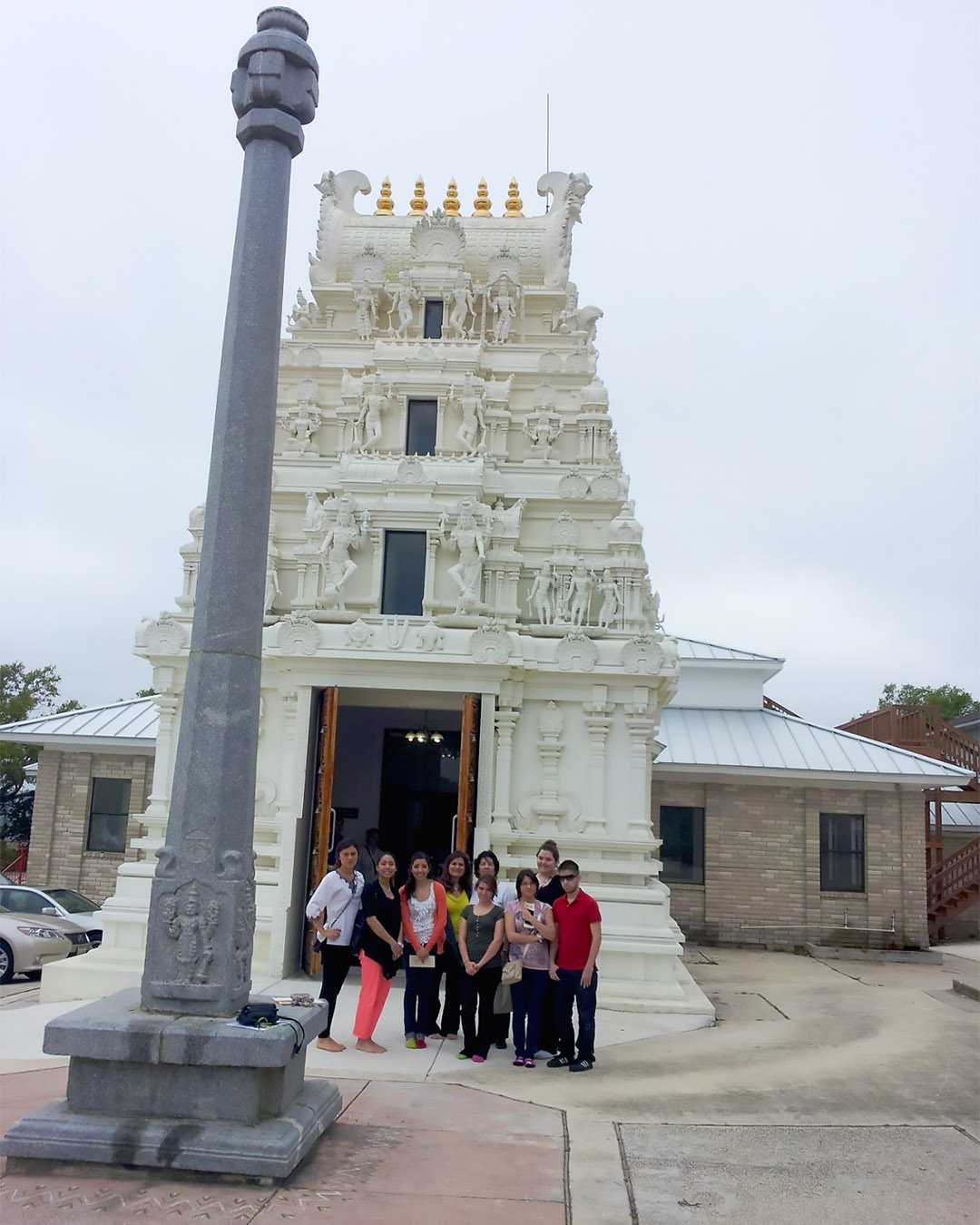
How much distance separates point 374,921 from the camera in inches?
321

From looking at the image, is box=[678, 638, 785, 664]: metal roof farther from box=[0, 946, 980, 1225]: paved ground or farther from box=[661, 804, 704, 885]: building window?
box=[0, 946, 980, 1225]: paved ground

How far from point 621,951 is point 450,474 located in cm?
655

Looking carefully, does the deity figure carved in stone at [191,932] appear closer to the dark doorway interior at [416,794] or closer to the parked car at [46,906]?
the dark doorway interior at [416,794]

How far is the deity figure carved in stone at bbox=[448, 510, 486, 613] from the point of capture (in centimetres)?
1318

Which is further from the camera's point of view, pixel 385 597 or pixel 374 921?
pixel 385 597

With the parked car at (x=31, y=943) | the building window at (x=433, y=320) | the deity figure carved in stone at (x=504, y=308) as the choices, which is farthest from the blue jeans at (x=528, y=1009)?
the building window at (x=433, y=320)

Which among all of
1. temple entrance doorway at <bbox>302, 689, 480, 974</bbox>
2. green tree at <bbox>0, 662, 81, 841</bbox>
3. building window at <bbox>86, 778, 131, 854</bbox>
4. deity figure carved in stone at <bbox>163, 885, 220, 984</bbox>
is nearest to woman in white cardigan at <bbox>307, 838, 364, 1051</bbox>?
deity figure carved in stone at <bbox>163, 885, 220, 984</bbox>

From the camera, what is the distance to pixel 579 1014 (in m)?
8.25

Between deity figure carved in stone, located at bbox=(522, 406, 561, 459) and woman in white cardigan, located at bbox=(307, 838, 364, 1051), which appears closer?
woman in white cardigan, located at bbox=(307, 838, 364, 1051)

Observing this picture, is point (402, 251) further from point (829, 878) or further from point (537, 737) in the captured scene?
point (829, 878)

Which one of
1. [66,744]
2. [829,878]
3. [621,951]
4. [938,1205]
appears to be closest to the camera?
[938,1205]

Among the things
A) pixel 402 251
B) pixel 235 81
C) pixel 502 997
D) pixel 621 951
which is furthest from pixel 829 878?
pixel 235 81

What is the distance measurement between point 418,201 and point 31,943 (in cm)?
1325

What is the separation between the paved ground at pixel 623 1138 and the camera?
16.6 feet
